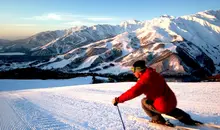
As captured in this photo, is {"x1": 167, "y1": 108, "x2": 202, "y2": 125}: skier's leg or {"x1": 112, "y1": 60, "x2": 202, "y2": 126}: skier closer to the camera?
{"x1": 112, "y1": 60, "x2": 202, "y2": 126}: skier

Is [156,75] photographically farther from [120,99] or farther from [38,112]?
[38,112]

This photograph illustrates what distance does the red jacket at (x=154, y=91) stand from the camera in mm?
7484

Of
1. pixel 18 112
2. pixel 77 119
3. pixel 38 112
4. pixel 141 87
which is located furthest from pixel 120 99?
pixel 18 112

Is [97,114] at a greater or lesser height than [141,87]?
lesser

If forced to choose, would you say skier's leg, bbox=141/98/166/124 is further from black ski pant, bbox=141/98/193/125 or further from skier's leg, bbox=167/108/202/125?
skier's leg, bbox=167/108/202/125

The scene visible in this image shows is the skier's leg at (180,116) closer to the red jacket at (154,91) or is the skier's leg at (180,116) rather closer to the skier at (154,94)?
the skier at (154,94)

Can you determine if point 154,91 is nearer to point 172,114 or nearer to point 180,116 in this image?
point 172,114

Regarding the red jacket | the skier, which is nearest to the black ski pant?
the skier

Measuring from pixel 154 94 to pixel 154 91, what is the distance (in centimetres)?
13

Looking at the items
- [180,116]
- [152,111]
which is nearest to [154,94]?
[152,111]

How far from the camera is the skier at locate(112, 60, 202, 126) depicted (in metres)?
7.50

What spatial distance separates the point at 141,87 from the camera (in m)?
7.48

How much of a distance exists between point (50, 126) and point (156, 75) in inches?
171

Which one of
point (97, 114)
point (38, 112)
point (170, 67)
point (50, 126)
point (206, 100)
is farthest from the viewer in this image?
point (170, 67)
